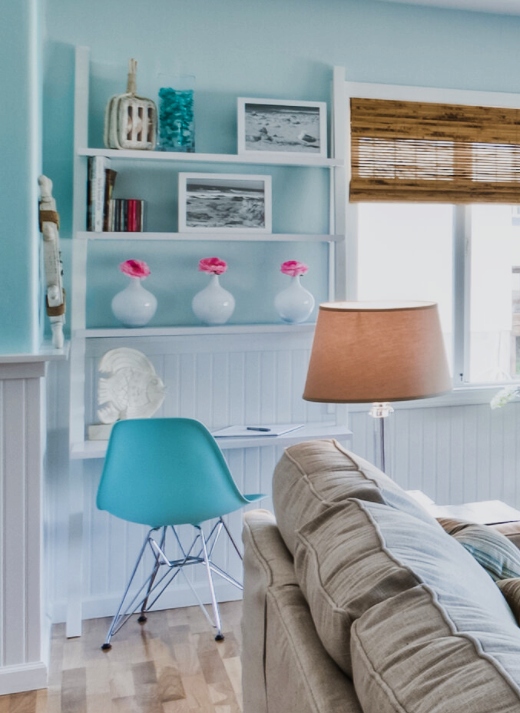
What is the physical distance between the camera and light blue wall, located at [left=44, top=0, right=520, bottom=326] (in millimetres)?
3049

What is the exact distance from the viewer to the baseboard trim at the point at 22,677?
2.46 metres

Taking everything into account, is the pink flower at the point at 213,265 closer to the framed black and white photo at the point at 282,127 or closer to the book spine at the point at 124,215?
the book spine at the point at 124,215

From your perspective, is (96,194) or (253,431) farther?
(253,431)

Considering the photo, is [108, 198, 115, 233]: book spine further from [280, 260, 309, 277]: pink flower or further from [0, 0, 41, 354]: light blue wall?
[280, 260, 309, 277]: pink flower

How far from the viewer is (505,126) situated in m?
3.60

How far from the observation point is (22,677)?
8.13 feet

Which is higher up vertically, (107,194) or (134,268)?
(107,194)

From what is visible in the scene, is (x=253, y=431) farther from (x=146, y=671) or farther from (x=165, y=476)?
(x=146, y=671)

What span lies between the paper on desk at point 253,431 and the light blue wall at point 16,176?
3.10 feet

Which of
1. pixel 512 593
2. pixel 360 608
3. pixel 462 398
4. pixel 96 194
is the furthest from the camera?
pixel 462 398

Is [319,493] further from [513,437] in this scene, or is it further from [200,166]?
[513,437]

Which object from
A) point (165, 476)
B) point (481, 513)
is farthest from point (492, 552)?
point (165, 476)

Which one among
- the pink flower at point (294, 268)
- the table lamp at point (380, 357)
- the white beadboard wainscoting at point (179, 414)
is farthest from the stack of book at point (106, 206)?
the table lamp at point (380, 357)

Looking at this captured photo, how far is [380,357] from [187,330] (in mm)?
1179
